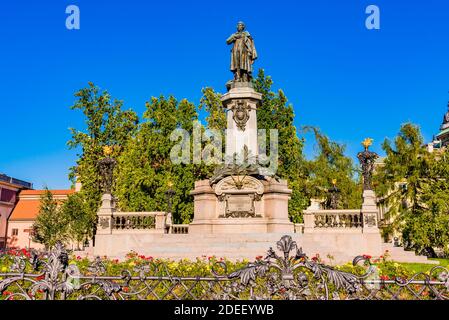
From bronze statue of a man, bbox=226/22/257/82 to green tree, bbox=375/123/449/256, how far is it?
16.2 m

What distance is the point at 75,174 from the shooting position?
37000 millimetres

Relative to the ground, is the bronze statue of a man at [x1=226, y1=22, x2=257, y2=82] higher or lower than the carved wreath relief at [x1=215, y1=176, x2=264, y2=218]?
higher

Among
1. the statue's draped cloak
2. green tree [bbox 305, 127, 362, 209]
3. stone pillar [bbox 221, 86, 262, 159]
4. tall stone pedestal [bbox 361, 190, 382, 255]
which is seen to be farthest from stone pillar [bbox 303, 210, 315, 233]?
green tree [bbox 305, 127, 362, 209]

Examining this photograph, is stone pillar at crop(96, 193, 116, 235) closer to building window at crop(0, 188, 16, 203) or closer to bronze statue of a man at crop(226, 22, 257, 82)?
bronze statue of a man at crop(226, 22, 257, 82)

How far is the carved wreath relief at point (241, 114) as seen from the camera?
1953 centimetres

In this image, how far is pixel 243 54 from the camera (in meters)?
20.6

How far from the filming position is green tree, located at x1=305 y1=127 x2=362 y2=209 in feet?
120

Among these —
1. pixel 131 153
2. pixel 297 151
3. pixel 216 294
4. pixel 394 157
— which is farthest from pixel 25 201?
pixel 216 294

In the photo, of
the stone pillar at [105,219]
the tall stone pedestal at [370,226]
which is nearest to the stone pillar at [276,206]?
the tall stone pedestal at [370,226]

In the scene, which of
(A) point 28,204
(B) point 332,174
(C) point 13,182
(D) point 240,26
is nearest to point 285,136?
(B) point 332,174

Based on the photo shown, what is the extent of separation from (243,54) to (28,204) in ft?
171

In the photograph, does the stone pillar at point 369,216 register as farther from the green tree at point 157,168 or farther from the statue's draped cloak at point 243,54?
the green tree at point 157,168

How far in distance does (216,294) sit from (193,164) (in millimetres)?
27788
